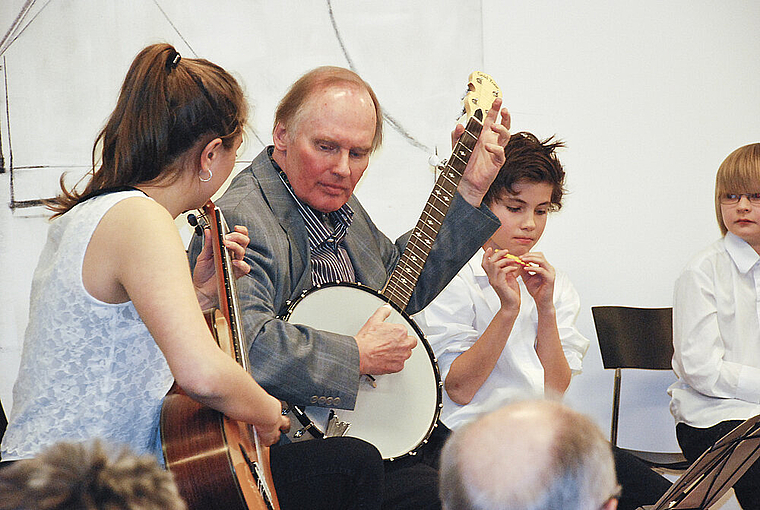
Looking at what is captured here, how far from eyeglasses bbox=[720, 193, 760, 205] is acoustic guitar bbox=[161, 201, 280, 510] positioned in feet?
6.41

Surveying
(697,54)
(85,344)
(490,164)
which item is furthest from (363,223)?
(697,54)

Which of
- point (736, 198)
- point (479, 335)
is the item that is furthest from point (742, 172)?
point (479, 335)

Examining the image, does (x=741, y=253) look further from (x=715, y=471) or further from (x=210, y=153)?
(x=210, y=153)

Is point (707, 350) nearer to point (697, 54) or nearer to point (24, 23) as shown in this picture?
point (697, 54)

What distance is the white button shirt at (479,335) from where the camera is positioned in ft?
7.33

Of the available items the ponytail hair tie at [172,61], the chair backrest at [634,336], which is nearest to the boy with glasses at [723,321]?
the chair backrest at [634,336]

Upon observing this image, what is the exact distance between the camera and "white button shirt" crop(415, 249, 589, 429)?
7.33 feet

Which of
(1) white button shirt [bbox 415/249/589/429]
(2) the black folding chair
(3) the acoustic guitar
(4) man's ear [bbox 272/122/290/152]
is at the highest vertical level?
(4) man's ear [bbox 272/122/290/152]

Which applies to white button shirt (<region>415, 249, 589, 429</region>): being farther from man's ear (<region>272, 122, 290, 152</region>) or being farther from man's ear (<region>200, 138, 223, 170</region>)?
man's ear (<region>200, 138, 223, 170</region>)

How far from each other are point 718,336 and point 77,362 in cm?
209

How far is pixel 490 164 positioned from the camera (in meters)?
2.09

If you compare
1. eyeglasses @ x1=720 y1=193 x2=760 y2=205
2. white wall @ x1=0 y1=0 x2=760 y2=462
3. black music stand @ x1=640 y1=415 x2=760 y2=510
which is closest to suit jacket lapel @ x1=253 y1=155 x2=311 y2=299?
black music stand @ x1=640 y1=415 x2=760 y2=510

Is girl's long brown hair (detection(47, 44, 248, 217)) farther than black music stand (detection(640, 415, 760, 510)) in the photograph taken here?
No

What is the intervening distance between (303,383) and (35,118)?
68.0 inches
